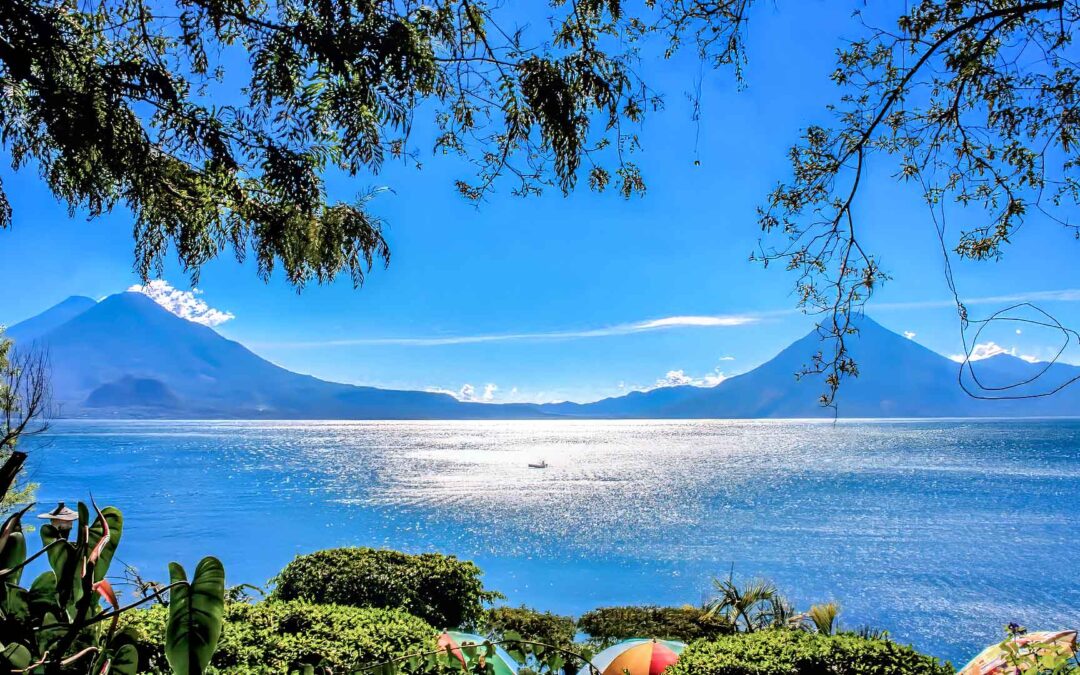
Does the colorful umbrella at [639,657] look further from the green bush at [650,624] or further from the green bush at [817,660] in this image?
the green bush at [650,624]

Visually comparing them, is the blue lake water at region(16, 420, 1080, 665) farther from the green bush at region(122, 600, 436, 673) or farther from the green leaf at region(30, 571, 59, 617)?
the green leaf at region(30, 571, 59, 617)

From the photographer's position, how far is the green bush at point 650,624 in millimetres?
11695

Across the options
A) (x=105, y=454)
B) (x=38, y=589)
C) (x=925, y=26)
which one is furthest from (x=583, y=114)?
(x=105, y=454)

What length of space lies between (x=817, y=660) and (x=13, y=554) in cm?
615

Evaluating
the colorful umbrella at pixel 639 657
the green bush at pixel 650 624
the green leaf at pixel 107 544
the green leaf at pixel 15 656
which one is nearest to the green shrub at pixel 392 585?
the colorful umbrella at pixel 639 657

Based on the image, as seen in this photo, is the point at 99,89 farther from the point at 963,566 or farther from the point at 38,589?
the point at 963,566

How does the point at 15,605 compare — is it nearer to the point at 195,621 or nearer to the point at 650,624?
the point at 195,621

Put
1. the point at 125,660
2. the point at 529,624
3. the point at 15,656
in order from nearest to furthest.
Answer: the point at 15,656, the point at 125,660, the point at 529,624

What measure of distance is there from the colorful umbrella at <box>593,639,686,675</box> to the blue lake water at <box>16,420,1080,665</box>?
21.4m

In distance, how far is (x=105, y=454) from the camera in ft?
370

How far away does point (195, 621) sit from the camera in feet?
4.07

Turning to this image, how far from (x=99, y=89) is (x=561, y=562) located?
42628 mm

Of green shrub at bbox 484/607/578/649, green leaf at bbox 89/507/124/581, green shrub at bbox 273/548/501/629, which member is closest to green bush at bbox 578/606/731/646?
green shrub at bbox 484/607/578/649

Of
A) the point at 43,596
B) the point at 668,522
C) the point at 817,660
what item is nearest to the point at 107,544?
the point at 43,596
